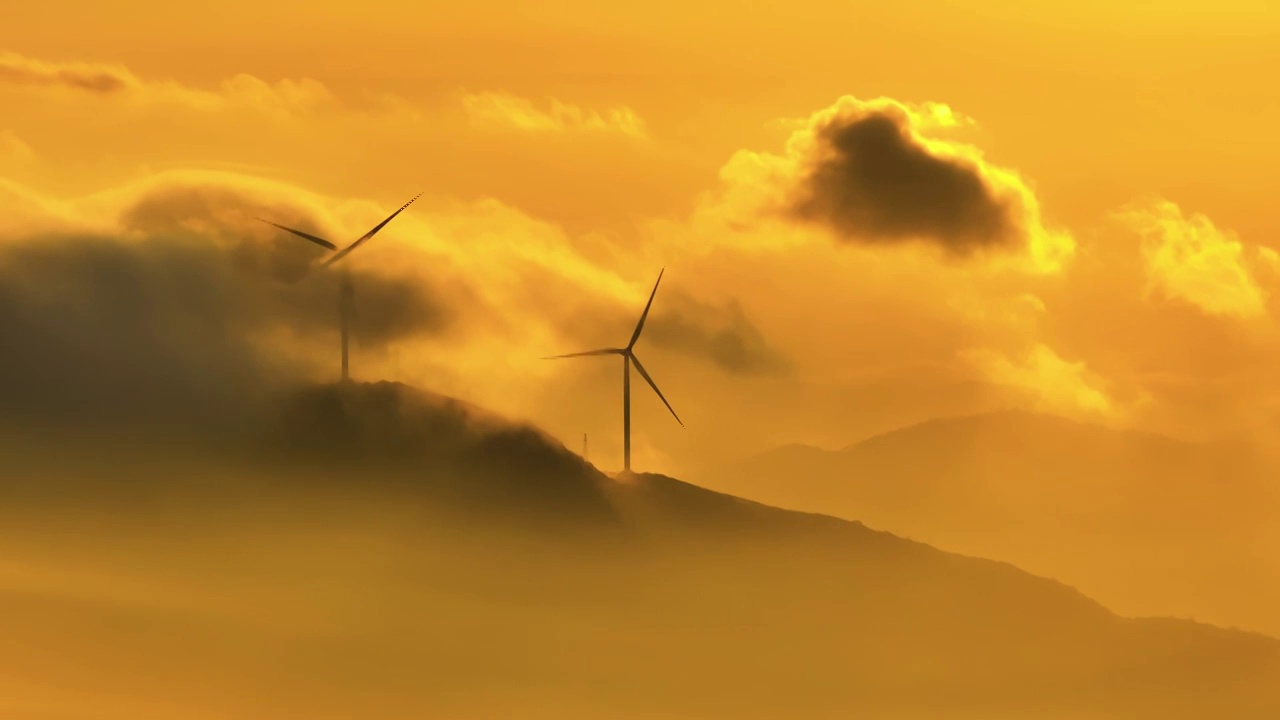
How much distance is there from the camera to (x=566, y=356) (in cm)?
18650

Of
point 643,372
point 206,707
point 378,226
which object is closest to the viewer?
point 378,226

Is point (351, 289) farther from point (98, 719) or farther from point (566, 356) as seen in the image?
point (98, 719)

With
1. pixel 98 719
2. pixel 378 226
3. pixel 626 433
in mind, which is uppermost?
pixel 378 226

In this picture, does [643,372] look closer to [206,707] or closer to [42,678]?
[206,707]

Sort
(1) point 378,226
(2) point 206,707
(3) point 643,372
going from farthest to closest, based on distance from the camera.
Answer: (2) point 206,707 → (3) point 643,372 → (1) point 378,226

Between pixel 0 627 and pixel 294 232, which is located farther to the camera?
pixel 0 627

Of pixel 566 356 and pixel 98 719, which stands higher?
pixel 566 356

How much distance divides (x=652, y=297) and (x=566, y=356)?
11.8 metres

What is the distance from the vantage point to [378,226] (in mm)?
171750

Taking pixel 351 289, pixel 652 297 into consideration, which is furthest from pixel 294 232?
pixel 652 297

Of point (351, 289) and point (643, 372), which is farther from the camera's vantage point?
point (351, 289)

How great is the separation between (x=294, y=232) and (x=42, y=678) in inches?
2364

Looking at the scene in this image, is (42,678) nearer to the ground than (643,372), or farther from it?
nearer to the ground

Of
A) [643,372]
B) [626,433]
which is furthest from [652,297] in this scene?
[626,433]
